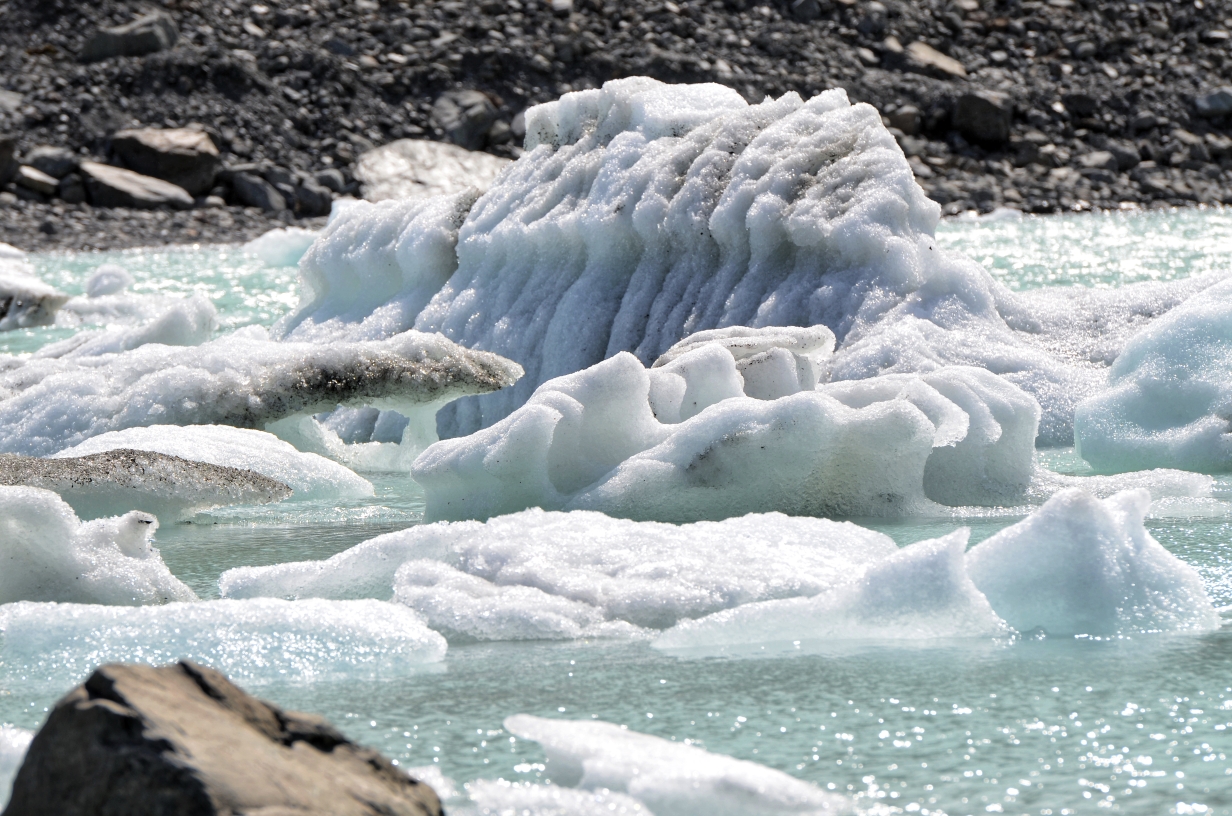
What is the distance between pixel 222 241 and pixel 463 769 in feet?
55.0

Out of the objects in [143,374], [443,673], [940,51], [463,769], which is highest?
[463,769]

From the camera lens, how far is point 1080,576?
96.6 inches

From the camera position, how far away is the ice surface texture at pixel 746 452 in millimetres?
3455

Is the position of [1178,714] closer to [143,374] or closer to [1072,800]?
[1072,800]

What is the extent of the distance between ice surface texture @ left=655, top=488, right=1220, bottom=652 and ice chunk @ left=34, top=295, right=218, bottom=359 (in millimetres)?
4569

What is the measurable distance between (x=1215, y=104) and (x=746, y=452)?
2187 centimetres

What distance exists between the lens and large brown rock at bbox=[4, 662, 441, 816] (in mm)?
1287

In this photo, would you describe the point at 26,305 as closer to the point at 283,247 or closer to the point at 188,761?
the point at 283,247

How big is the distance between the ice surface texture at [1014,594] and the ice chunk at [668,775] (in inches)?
24.5

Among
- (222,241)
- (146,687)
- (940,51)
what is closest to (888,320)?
(146,687)

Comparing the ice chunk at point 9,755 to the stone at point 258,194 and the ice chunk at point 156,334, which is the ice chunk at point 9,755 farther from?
the stone at point 258,194

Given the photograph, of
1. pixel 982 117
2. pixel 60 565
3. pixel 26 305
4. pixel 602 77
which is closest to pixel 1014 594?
pixel 60 565

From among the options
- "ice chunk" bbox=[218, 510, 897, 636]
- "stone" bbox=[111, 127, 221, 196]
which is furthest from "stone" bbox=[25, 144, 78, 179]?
"ice chunk" bbox=[218, 510, 897, 636]

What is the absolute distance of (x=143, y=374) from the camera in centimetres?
499
